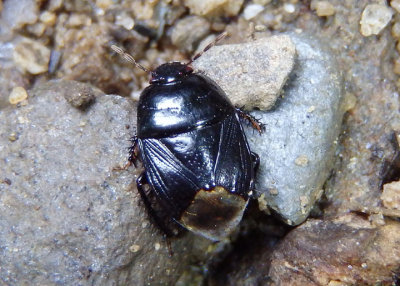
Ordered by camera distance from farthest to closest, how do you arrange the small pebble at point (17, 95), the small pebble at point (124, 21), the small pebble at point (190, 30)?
the small pebble at point (190, 30), the small pebble at point (124, 21), the small pebble at point (17, 95)

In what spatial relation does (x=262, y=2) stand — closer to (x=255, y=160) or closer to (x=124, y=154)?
(x=255, y=160)

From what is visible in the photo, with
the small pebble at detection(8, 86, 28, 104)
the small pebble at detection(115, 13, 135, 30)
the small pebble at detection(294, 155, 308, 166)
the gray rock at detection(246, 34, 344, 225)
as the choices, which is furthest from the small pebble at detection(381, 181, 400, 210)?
the small pebble at detection(8, 86, 28, 104)

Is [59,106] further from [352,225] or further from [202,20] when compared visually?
[352,225]

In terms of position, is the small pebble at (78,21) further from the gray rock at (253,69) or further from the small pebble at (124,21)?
the gray rock at (253,69)

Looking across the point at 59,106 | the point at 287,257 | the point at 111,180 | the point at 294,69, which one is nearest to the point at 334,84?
the point at 294,69

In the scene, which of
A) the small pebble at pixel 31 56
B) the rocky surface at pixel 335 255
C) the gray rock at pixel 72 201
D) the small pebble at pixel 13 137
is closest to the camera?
the rocky surface at pixel 335 255

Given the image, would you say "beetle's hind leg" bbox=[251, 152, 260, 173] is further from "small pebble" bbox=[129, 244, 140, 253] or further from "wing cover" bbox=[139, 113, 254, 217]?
"small pebble" bbox=[129, 244, 140, 253]

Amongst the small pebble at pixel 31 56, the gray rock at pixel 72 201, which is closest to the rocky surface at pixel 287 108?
the gray rock at pixel 72 201
